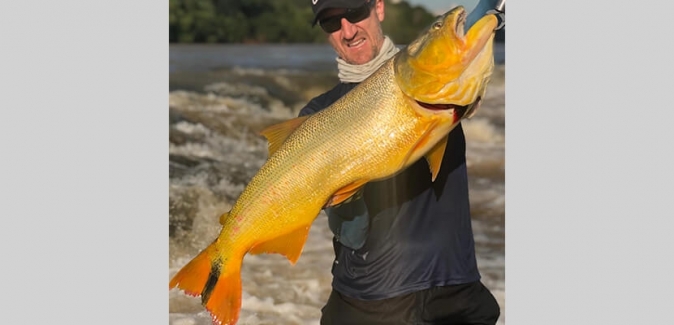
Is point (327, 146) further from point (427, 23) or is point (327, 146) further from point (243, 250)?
point (427, 23)

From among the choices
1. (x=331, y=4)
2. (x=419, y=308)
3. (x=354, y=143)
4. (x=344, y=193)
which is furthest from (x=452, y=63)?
(x=419, y=308)

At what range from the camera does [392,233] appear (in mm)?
3301

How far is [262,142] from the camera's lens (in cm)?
356

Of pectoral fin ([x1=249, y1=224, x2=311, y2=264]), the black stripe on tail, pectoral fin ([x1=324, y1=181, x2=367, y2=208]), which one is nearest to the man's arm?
pectoral fin ([x1=324, y1=181, x2=367, y2=208])

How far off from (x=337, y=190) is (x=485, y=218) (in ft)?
2.79

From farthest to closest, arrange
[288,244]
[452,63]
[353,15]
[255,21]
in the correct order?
[255,21]
[353,15]
[288,244]
[452,63]

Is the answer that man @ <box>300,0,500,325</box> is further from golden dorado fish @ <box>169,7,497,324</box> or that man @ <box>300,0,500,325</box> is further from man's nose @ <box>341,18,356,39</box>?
golden dorado fish @ <box>169,7,497,324</box>

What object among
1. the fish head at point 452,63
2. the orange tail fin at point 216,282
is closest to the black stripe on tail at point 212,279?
the orange tail fin at point 216,282

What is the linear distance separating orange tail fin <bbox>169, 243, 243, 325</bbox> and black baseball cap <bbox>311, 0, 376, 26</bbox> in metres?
0.92

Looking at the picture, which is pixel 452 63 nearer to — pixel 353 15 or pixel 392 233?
pixel 353 15

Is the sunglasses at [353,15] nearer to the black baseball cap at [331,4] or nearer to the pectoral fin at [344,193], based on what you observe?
the black baseball cap at [331,4]

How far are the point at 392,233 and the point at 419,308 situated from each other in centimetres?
29

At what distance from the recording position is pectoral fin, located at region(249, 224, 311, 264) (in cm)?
298
